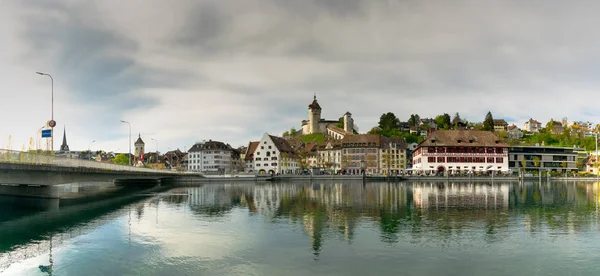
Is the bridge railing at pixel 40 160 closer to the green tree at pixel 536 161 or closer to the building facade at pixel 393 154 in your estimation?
the building facade at pixel 393 154

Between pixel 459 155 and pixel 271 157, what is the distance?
70612mm

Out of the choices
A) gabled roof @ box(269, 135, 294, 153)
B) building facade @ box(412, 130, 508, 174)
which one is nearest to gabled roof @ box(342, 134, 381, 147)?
gabled roof @ box(269, 135, 294, 153)

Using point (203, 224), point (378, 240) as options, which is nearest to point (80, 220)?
point (203, 224)

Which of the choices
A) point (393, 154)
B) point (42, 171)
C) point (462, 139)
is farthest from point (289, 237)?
point (393, 154)

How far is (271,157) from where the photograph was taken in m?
178

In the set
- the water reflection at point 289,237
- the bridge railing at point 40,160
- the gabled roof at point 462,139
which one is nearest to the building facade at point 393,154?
the gabled roof at point 462,139

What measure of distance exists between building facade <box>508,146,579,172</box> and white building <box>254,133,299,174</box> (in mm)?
84644

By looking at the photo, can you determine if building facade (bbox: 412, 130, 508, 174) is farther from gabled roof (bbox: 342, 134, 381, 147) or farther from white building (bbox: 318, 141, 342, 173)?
white building (bbox: 318, 141, 342, 173)

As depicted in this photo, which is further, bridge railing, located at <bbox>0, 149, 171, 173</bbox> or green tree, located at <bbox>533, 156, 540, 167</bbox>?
green tree, located at <bbox>533, 156, 540, 167</bbox>

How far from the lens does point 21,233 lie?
3372cm

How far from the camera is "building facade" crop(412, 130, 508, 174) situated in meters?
146

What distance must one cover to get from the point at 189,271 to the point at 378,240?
12523 millimetres

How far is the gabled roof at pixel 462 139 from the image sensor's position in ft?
480

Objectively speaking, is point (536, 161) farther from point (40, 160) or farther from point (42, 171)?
point (40, 160)
